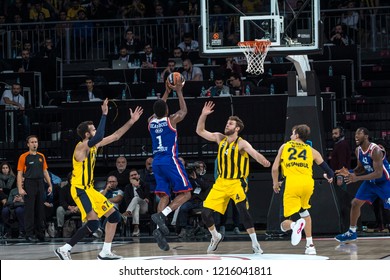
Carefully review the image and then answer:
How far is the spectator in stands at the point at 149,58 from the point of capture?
27.4 metres

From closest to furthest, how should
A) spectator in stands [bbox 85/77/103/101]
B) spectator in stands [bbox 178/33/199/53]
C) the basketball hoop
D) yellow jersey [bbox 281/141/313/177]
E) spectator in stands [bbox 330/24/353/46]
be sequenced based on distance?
yellow jersey [bbox 281/141/313/177]
the basketball hoop
spectator in stands [bbox 85/77/103/101]
spectator in stands [bbox 330/24/353/46]
spectator in stands [bbox 178/33/199/53]

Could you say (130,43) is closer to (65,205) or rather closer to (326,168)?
(65,205)

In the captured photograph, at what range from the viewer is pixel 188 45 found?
28422 mm

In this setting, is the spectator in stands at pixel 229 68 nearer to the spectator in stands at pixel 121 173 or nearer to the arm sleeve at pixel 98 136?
the spectator in stands at pixel 121 173

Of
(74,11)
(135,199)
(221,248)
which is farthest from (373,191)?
(74,11)

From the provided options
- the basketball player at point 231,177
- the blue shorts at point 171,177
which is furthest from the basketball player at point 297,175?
the blue shorts at point 171,177

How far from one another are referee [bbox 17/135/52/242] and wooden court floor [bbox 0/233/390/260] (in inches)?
22.1

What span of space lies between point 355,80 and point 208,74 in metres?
3.82

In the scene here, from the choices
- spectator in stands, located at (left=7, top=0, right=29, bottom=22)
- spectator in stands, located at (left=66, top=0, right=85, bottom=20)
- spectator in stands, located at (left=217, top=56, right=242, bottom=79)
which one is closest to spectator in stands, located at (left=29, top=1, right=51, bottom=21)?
spectator in stands, located at (left=7, top=0, right=29, bottom=22)

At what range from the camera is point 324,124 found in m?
24.0

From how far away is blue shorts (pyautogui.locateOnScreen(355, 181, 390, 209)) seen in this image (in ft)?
62.3

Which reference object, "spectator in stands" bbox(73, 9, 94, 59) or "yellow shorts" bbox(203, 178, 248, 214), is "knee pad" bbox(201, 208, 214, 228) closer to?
"yellow shorts" bbox(203, 178, 248, 214)

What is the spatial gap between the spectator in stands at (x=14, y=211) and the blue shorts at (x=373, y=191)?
302 inches
